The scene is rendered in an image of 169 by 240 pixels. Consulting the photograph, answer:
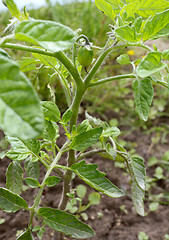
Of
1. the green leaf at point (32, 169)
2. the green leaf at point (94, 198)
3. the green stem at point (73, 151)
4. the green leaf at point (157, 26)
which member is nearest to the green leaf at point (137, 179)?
the green stem at point (73, 151)

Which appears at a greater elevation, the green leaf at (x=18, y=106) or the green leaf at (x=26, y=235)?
the green leaf at (x=18, y=106)

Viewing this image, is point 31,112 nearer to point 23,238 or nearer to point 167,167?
point 23,238

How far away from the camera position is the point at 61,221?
0.60 meters

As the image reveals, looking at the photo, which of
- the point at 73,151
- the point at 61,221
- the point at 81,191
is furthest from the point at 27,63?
the point at 81,191

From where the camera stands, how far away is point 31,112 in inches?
11.5

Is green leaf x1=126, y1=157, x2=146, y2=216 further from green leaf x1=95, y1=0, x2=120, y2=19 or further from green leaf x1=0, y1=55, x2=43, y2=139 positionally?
green leaf x1=0, y1=55, x2=43, y2=139

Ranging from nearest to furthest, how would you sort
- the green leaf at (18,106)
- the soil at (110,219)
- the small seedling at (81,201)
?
the green leaf at (18,106) → the soil at (110,219) → the small seedling at (81,201)

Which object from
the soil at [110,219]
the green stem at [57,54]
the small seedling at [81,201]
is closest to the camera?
the green stem at [57,54]

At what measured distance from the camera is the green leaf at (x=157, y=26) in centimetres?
49

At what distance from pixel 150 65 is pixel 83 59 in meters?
0.15

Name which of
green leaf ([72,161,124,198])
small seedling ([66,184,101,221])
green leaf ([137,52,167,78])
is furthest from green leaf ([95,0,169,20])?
small seedling ([66,184,101,221])

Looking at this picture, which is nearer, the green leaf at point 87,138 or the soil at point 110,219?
the green leaf at point 87,138

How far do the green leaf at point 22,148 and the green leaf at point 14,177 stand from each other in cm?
15

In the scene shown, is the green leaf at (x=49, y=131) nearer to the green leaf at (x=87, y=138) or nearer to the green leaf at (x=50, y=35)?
the green leaf at (x=87, y=138)
